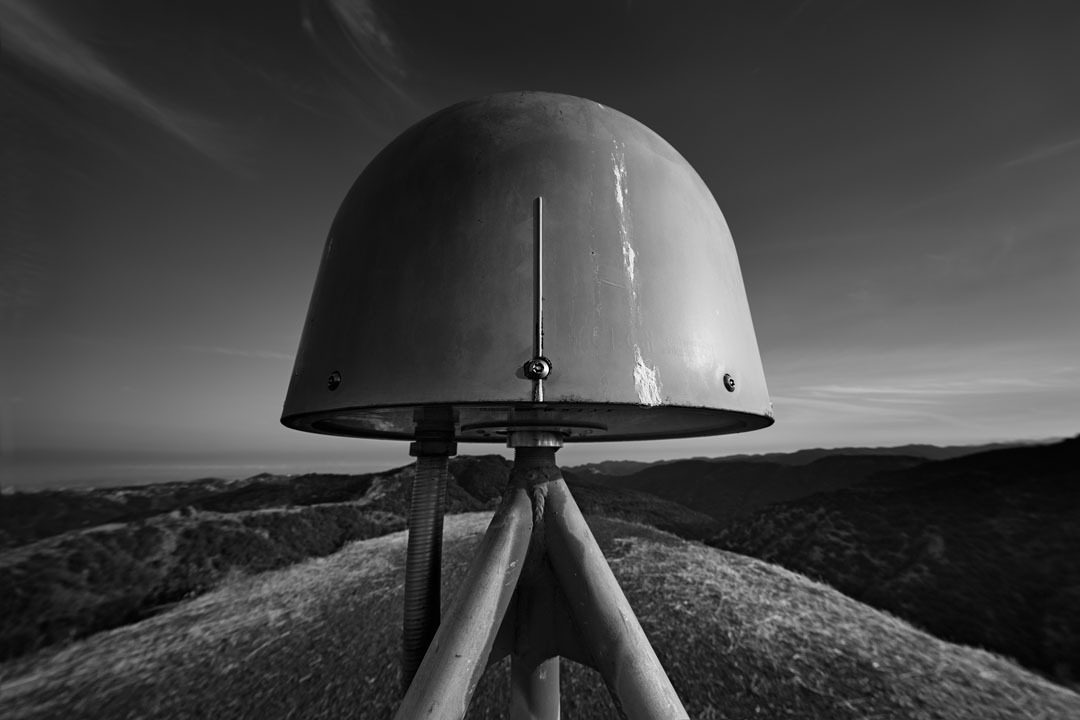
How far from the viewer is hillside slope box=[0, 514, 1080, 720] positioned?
763 cm

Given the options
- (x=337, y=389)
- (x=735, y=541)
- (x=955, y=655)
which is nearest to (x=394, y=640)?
(x=337, y=389)

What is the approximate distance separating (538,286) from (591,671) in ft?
28.8

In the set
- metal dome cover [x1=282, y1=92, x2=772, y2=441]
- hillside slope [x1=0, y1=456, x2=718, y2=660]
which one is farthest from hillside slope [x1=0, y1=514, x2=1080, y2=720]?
metal dome cover [x1=282, y1=92, x2=772, y2=441]

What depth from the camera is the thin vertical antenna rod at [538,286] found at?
1.63 meters

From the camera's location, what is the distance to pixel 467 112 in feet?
7.25

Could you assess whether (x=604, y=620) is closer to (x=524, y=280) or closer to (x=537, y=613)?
(x=537, y=613)

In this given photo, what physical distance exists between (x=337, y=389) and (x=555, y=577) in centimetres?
156

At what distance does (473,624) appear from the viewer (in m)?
1.92

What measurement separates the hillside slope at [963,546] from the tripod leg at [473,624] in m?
16.7

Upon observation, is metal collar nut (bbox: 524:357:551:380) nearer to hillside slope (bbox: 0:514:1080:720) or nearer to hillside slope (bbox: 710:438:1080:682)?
hillside slope (bbox: 0:514:1080:720)

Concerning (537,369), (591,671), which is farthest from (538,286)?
(591,671)

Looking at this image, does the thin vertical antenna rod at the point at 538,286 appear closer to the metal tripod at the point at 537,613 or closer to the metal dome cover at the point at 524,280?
the metal dome cover at the point at 524,280

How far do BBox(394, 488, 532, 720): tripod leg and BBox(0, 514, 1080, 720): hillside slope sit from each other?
6421 millimetres

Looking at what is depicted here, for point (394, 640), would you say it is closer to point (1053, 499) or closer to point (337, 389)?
point (337, 389)
